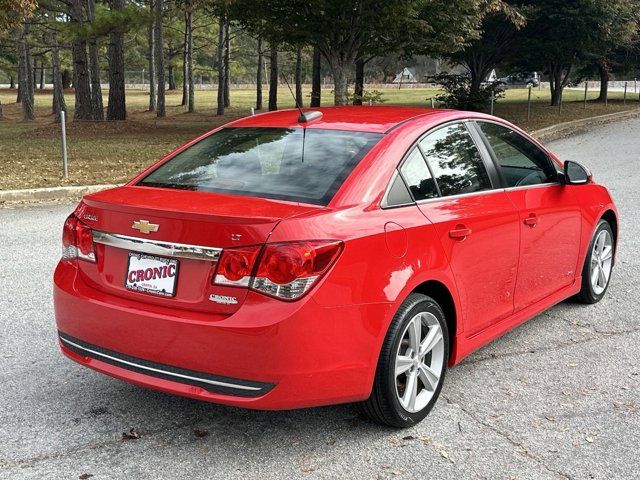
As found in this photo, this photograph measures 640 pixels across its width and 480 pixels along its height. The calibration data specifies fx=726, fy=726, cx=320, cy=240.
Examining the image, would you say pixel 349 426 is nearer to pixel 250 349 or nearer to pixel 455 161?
pixel 250 349

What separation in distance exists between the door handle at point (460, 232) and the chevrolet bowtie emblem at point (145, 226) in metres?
1.54

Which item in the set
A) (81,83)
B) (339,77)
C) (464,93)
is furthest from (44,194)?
(464,93)

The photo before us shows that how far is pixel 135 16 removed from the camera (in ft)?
65.1

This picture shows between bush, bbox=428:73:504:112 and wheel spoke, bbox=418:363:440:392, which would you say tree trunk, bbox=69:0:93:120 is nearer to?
bush, bbox=428:73:504:112

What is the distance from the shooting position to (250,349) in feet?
10.1

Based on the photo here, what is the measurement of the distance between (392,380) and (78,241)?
1710 mm

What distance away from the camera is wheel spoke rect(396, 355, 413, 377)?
3559 mm

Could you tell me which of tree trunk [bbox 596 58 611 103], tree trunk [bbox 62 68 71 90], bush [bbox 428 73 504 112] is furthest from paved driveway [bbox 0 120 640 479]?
tree trunk [bbox 62 68 71 90]

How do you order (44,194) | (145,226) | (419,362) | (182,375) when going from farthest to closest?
1. (44,194)
2. (419,362)
3. (145,226)
4. (182,375)

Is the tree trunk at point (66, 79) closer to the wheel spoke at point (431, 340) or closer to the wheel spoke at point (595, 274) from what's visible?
the wheel spoke at point (595, 274)

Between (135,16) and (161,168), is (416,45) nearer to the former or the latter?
(135,16)

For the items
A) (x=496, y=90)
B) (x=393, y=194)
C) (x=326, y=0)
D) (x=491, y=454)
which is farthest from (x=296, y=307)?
(x=496, y=90)

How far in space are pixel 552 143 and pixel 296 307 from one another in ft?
63.9

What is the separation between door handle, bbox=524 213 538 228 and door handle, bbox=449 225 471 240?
0.74m
